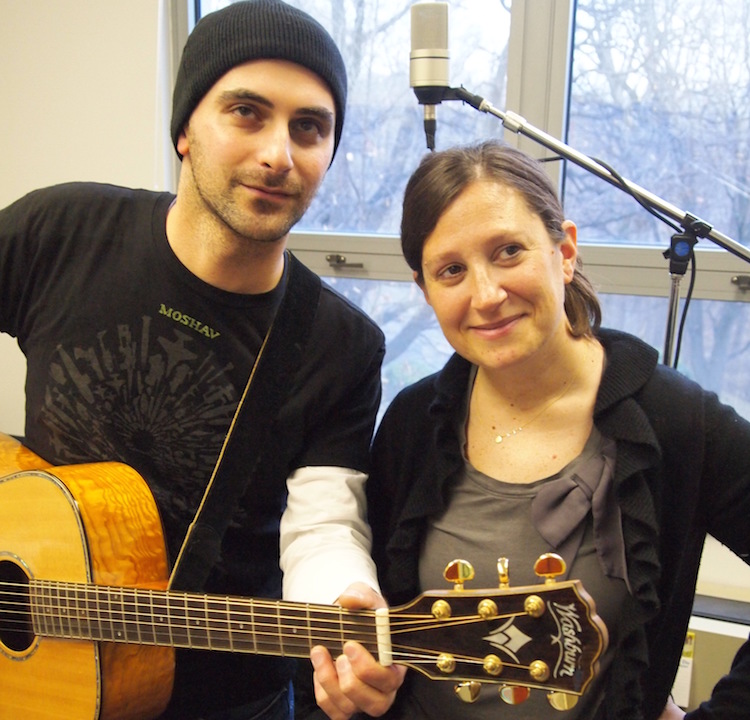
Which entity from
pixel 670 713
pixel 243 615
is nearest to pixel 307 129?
pixel 243 615

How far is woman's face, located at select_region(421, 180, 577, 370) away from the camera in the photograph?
1.12 meters

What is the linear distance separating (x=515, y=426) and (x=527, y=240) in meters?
0.28

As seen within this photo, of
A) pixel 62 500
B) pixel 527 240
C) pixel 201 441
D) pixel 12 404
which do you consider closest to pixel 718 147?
pixel 527 240

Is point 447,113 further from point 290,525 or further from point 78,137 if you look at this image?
point 290,525


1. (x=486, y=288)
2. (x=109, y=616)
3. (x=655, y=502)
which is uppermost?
(x=486, y=288)

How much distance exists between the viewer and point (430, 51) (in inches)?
53.4

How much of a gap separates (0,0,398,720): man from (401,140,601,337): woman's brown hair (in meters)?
0.19

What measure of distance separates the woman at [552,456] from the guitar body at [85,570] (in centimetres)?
38

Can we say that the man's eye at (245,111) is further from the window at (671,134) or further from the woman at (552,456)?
the window at (671,134)

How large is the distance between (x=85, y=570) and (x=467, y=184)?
2.68 feet

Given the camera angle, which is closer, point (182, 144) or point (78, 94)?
point (182, 144)

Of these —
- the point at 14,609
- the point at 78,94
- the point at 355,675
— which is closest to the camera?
the point at 355,675

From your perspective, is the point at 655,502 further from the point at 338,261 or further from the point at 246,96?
the point at 338,261

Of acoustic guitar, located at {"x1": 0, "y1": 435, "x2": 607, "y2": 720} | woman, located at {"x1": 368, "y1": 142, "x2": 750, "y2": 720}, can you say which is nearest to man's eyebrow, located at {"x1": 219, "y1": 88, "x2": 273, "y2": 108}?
woman, located at {"x1": 368, "y1": 142, "x2": 750, "y2": 720}
